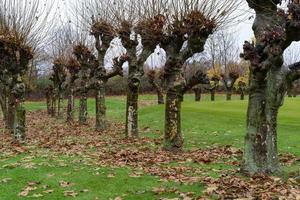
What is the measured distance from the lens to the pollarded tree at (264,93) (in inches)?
467

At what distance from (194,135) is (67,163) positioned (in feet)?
36.8

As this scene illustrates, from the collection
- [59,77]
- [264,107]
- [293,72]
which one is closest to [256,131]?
A: [264,107]

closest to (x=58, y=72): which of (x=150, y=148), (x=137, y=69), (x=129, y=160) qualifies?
(x=137, y=69)

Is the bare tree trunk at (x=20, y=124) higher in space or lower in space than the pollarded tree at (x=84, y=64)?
lower

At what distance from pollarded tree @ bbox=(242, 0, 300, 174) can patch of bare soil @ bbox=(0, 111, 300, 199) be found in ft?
2.11

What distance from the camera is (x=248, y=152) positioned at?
12.9 meters

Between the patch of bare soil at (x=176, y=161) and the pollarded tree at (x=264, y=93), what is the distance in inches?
Answer: 25.3

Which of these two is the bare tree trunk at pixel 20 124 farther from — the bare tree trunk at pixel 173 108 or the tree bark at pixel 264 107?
the tree bark at pixel 264 107

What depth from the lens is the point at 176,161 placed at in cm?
1595

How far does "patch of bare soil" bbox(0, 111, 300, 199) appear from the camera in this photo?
10.8m

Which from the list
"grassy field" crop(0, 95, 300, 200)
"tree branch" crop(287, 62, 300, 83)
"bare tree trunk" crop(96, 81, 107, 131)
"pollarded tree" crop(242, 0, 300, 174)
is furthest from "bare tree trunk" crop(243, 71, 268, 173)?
"bare tree trunk" crop(96, 81, 107, 131)

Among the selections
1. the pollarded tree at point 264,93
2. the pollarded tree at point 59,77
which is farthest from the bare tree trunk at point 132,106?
the pollarded tree at point 59,77

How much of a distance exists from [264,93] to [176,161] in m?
4.56

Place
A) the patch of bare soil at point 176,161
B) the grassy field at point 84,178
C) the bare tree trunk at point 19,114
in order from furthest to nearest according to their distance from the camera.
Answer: the bare tree trunk at point 19,114 → the grassy field at point 84,178 → the patch of bare soil at point 176,161
